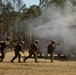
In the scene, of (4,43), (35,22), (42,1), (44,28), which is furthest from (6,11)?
(4,43)

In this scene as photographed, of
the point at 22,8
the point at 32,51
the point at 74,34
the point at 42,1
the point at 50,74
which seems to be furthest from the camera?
the point at 42,1

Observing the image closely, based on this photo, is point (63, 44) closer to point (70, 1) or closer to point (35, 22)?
point (35, 22)

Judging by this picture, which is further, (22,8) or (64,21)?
(22,8)

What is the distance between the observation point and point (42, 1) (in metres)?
65.2

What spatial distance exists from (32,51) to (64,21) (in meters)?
8.32

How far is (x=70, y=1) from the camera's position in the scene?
209 feet

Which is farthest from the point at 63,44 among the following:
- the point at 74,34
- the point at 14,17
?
the point at 14,17

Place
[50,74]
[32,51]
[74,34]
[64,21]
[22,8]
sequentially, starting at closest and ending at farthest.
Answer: [50,74]
[32,51]
[74,34]
[64,21]
[22,8]

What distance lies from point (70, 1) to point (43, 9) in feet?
19.3

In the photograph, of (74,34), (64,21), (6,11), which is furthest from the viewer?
(6,11)

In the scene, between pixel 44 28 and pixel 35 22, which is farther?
pixel 35 22

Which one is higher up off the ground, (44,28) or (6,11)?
(6,11)

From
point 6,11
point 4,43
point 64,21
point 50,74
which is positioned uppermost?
point 6,11

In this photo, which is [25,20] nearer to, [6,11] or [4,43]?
[6,11]
